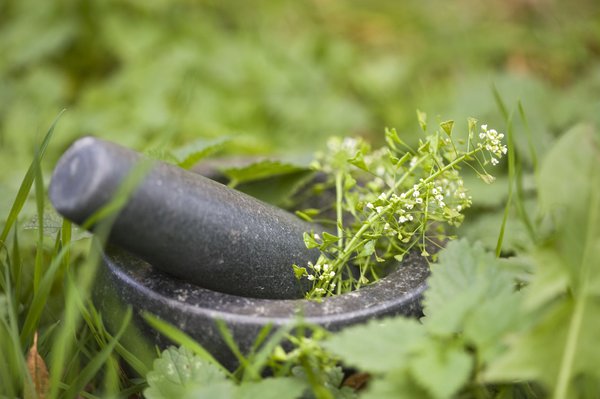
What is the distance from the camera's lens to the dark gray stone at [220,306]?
138 centimetres

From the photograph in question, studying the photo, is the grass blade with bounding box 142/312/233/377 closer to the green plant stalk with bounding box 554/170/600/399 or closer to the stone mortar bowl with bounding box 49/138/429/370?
the stone mortar bowl with bounding box 49/138/429/370

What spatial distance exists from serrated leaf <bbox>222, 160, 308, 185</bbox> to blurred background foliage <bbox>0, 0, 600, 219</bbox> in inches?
33.4

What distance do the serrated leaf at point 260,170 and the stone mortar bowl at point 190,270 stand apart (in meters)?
0.34

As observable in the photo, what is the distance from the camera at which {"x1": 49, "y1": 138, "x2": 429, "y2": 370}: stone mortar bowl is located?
4.22ft

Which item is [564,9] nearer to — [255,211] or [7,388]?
A: [255,211]

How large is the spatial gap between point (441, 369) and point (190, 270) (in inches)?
23.6

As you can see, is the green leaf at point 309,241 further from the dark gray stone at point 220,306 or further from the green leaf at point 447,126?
the green leaf at point 447,126

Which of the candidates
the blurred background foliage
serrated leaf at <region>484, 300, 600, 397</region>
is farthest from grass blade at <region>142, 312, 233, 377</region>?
the blurred background foliage

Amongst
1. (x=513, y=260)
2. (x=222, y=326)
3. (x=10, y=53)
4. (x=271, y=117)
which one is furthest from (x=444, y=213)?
(x=10, y=53)

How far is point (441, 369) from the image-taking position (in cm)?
116

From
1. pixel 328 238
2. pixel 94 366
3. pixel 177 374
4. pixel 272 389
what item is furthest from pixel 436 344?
pixel 94 366

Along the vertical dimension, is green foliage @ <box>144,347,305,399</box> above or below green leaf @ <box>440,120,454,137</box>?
below

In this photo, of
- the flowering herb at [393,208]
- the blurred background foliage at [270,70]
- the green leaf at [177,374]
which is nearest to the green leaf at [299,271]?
the flowering herb at [393,208]

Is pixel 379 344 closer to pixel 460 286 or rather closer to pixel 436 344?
pixel 436 344
